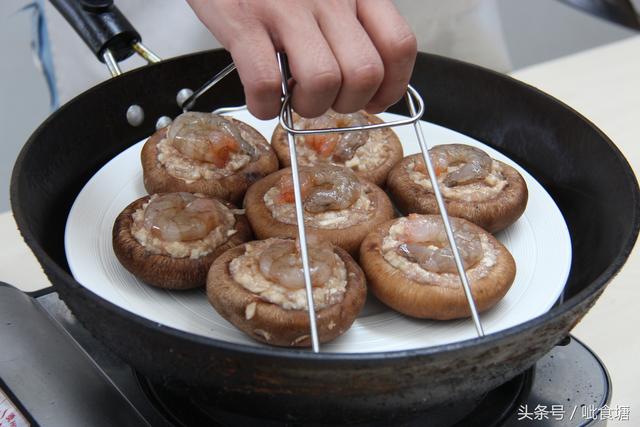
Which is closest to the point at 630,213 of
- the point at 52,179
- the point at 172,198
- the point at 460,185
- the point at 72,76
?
the point at 460,185

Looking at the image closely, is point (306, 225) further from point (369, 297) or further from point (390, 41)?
point (390, 41)

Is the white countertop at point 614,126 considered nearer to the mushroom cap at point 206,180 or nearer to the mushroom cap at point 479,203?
the mushroom cap at point 479,203

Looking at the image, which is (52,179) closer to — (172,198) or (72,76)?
(172,198)

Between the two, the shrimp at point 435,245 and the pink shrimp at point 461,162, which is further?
the pink shrimp at point 461,162

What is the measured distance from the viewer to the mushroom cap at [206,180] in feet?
3.81

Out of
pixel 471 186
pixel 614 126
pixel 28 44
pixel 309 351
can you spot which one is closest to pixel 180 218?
pixel 309 351

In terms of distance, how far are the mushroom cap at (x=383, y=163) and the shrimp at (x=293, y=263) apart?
0.95 ft

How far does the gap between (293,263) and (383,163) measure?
380mm

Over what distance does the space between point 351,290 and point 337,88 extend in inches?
11.0

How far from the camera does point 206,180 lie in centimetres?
117

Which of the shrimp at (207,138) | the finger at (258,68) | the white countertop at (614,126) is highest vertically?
the finger at (258,68)

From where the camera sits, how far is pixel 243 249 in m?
1.01

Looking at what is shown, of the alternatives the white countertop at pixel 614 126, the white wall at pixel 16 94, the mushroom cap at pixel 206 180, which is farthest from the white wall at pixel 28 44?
the mushroom cap at pixel 206 180

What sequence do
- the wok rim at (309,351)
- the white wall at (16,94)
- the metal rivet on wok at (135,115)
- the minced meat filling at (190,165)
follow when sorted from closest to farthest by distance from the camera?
the wok rim at (309,351) < the minced meat filling at (190,165) < the metal rivet on wok at (135,115) < the white wall at (16,94)
